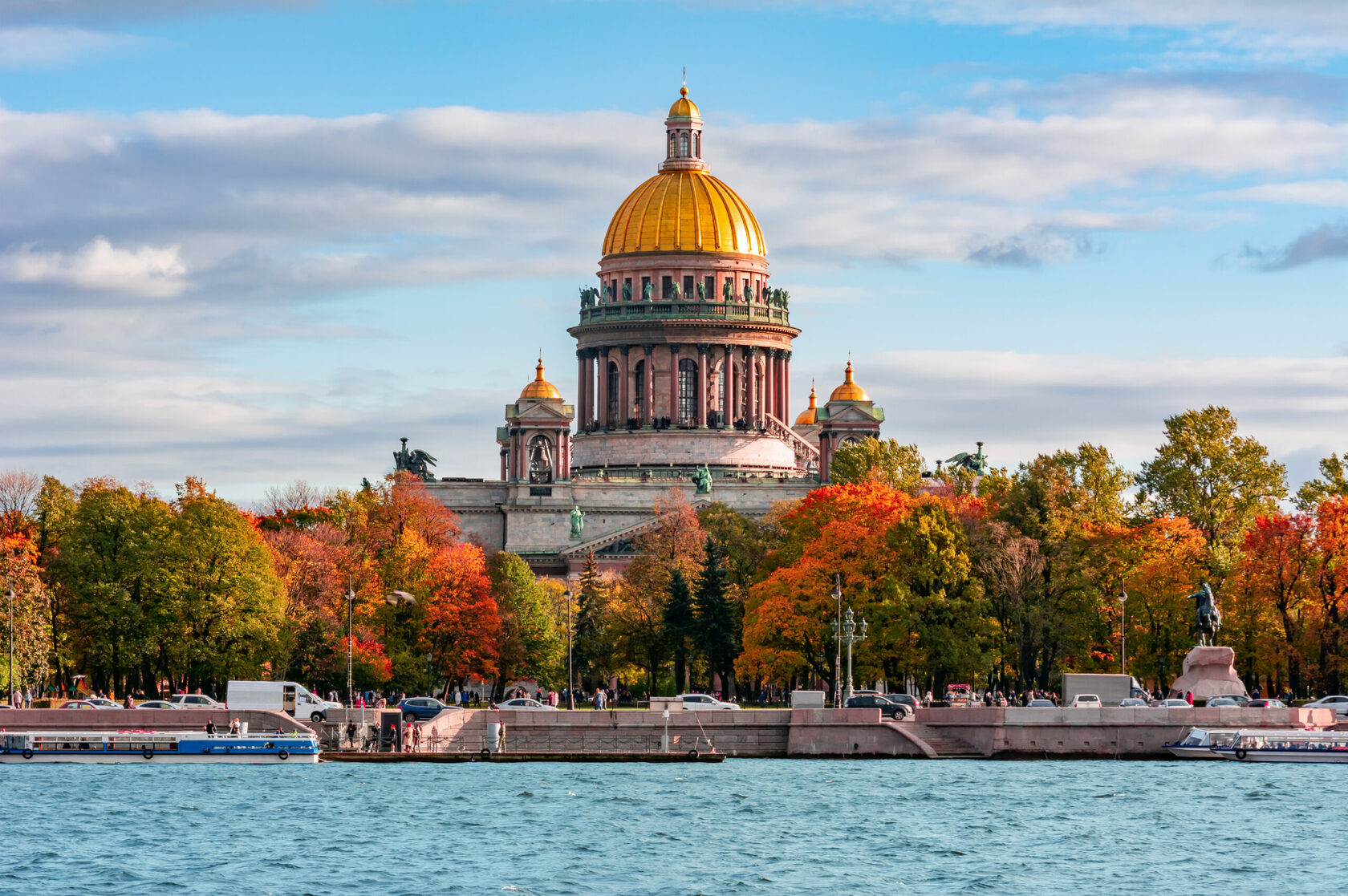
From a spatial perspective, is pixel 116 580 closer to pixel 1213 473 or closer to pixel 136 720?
pixel 136 720

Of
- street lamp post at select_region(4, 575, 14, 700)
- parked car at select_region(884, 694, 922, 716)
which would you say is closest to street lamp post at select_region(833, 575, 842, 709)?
parked car at select_region(884, 694, 922, 716)

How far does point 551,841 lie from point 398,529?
51.1m

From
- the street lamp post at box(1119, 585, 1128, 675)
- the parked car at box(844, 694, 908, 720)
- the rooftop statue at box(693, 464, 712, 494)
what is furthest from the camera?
the rooftop statue at box(693, 464, 712, 494)

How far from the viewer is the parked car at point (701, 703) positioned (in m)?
96.9

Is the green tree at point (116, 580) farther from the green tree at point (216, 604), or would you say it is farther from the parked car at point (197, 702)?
the parked car at point (197, 702)

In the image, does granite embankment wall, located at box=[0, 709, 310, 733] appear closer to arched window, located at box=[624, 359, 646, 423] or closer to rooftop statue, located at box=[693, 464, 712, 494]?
rooftop statue, located at box=[693, 464, 712, 494]

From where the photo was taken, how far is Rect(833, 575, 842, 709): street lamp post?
98.9 metres

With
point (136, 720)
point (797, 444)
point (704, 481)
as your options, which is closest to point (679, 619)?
point (136, 720)

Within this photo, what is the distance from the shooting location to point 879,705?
316 feet

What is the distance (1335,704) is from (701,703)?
23044 millimetres

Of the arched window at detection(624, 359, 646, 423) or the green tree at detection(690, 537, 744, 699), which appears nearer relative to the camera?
the green tree at detection(690, 537, 744, 699)

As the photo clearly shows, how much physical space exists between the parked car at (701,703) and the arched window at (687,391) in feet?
258

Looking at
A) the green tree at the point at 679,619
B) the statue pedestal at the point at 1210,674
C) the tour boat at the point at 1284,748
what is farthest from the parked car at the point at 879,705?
the green tree at the point at 679,619

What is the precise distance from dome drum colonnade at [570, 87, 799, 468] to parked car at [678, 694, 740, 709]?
76127 mm
